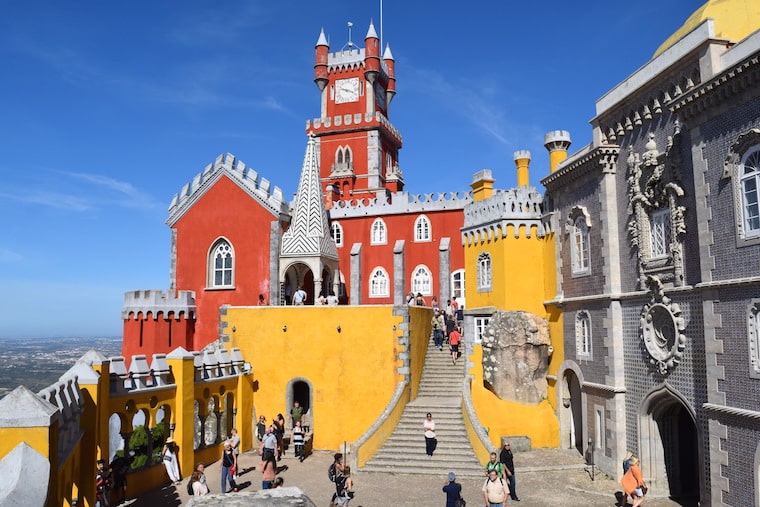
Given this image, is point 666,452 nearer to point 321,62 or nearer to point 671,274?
point 671,274

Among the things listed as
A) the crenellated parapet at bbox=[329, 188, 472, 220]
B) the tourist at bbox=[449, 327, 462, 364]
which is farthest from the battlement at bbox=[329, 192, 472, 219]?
the tourist at bbox=[449, 327, 462, 364]

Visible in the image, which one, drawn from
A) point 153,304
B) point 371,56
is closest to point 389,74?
point 371,56

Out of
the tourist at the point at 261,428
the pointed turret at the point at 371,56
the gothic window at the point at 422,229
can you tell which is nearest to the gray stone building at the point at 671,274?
the tourist at the point at 261,428

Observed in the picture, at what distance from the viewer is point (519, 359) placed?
22188mm

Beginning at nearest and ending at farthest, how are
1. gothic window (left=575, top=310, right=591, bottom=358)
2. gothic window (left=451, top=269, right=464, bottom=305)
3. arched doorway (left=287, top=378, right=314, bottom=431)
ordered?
gothic window (left=575, top=310, right=591, bottom=358) → arched doorway (left=287, top=378, right=314, bottom=431) → gothic window (left=451, top=269, right=464, bottom=305)

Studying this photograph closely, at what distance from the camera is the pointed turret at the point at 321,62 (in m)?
41.8

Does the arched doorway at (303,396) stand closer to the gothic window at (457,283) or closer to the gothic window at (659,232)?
the gothic window at (457,283)

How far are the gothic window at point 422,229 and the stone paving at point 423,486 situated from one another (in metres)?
14.3

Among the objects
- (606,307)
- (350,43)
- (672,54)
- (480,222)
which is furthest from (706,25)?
(350,43)

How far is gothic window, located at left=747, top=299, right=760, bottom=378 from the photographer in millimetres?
12594

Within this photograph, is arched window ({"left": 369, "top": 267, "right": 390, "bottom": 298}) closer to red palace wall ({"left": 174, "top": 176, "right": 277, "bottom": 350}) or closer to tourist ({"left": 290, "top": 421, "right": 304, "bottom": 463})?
red palace wall ({"left": 174, "top": 176, "right": 277, "bottom": 350})

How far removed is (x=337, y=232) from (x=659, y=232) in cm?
1971

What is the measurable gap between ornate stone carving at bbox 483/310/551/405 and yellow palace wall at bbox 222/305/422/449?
10.0ft

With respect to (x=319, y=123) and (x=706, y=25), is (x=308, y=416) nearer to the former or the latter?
(x=706, y=25)
